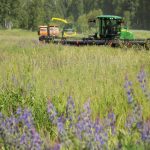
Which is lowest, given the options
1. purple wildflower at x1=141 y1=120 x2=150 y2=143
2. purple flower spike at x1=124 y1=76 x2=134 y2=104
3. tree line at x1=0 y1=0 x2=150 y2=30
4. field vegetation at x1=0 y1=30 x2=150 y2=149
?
field vegetation at x1=0 y1=30 x2=150 y2=149

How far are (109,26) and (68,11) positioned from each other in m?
154

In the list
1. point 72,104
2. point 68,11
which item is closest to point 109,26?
point 72,104

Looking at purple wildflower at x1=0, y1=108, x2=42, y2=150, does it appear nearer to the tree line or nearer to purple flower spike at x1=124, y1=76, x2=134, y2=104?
purple flower spike at x1=124, y1=76, x2=134, y2=104

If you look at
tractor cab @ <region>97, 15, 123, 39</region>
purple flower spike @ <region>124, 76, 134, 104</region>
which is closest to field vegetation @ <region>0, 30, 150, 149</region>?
purple flower spike @ <region>124, 76, 134, 104</region>

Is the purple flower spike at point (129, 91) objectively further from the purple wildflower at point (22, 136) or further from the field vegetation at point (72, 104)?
the purple wildflower at point (22, 136)

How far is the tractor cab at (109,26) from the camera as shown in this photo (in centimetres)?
2309

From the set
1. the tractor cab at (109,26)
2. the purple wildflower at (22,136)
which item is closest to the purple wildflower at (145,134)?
the purple wildflower at (22,136)

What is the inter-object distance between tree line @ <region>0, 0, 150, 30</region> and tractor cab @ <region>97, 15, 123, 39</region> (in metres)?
52.1

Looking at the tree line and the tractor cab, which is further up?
the tree line

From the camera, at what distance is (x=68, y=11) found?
175 metres

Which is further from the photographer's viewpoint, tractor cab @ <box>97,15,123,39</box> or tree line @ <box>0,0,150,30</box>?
tree line @ <box>0,0,150,30</box>

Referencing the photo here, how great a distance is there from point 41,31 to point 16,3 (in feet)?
113

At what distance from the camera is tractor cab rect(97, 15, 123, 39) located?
23094 millimetres

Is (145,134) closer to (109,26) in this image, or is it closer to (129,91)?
(129,91)
